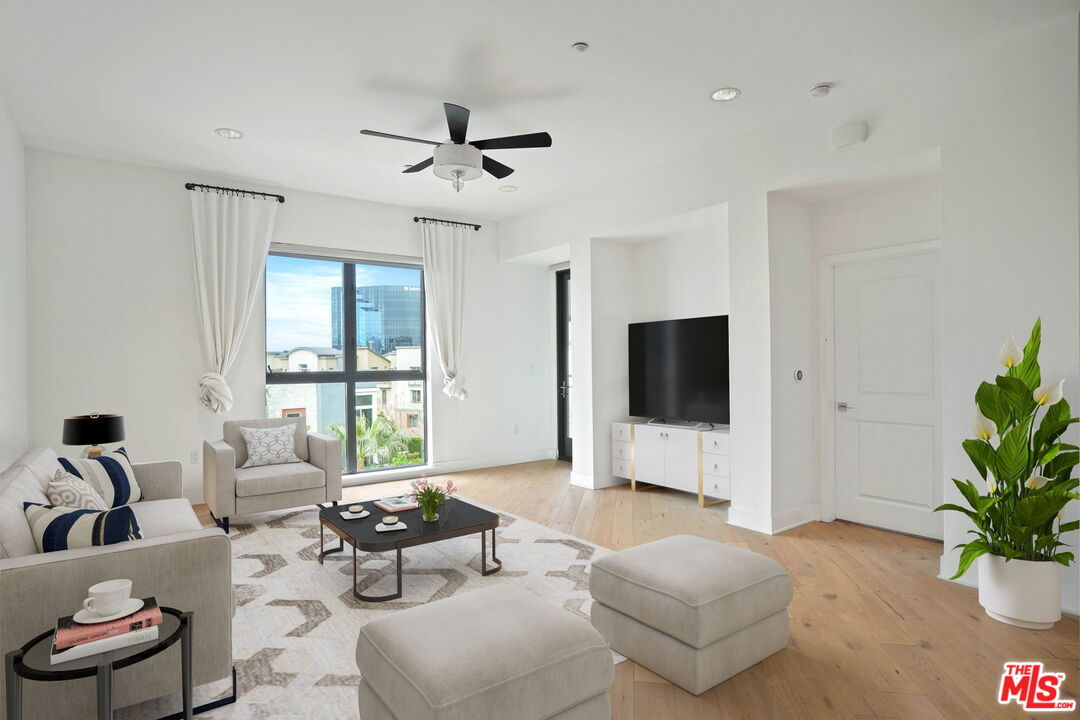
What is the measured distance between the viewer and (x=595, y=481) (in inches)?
230

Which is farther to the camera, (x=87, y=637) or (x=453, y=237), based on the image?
(x=453, y=237)

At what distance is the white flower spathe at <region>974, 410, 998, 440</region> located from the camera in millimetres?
2969

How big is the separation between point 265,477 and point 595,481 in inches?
116

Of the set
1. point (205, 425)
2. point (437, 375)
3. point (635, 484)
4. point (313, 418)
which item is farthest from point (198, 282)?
point (635, 484)

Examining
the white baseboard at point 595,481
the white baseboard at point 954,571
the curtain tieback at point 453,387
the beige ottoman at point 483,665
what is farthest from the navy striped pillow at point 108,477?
the white baseboard at point 954,571

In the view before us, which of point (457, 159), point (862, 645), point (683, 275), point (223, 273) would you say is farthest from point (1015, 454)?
point (223, 273)

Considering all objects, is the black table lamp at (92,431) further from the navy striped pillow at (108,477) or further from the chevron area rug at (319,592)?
the chevron area rug at (319,592)

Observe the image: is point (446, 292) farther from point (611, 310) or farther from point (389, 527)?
point (389, 527)

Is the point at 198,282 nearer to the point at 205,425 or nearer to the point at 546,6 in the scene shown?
the point at 205,425

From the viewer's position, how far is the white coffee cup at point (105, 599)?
172 cm

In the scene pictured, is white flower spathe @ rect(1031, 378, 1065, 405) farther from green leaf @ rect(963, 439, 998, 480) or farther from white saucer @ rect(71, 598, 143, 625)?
white saucer @ rect(71, 598, 143, 625)

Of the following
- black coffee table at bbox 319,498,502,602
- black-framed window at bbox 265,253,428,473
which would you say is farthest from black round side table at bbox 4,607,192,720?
black-framed window at bbox 265,253,428,473

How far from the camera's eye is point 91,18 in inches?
113

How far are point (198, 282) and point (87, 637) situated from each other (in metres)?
4.21
